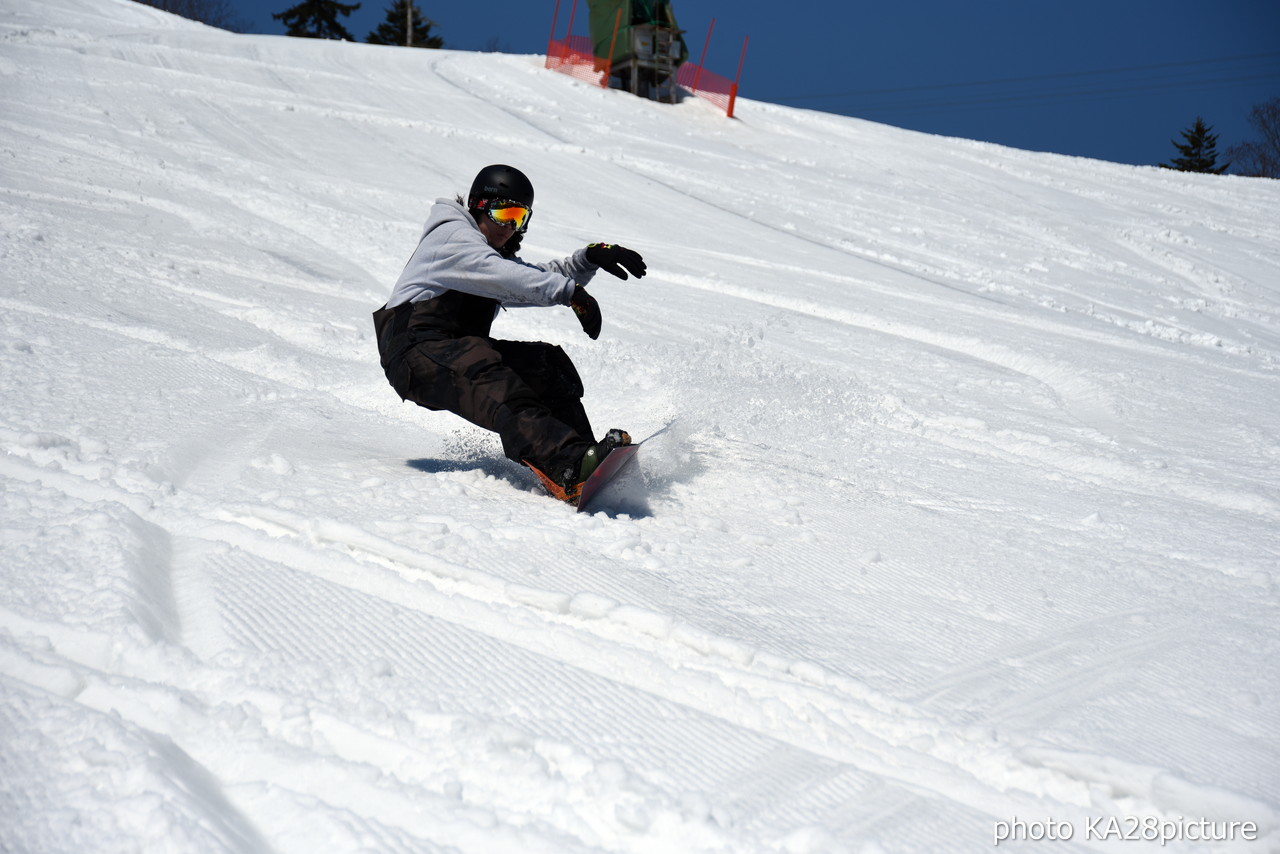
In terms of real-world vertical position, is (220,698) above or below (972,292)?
below

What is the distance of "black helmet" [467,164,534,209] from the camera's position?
3.64m

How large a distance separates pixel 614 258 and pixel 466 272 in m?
Answer: 0.59

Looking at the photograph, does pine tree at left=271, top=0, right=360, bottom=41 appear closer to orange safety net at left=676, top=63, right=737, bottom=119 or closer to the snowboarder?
orange safety net at left=676, top=63, right=737, bottom=119

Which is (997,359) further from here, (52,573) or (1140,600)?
(52,573)

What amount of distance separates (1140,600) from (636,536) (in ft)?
5.09

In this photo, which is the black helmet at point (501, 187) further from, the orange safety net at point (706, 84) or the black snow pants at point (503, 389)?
the orange safety net at point (706, 84)

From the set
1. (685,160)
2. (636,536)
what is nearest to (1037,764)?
(636,536)

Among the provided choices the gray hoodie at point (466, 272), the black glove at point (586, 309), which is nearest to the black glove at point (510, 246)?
the gray hoodie at point (466, 272)

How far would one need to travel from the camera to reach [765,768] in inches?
73.4

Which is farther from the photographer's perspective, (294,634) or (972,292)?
(972,292)

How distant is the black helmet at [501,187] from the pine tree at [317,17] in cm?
4223

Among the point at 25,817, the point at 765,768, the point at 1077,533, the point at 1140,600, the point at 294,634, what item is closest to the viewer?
the point at 25,817

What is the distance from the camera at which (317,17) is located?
41062 mm

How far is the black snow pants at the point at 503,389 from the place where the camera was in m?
3.28
